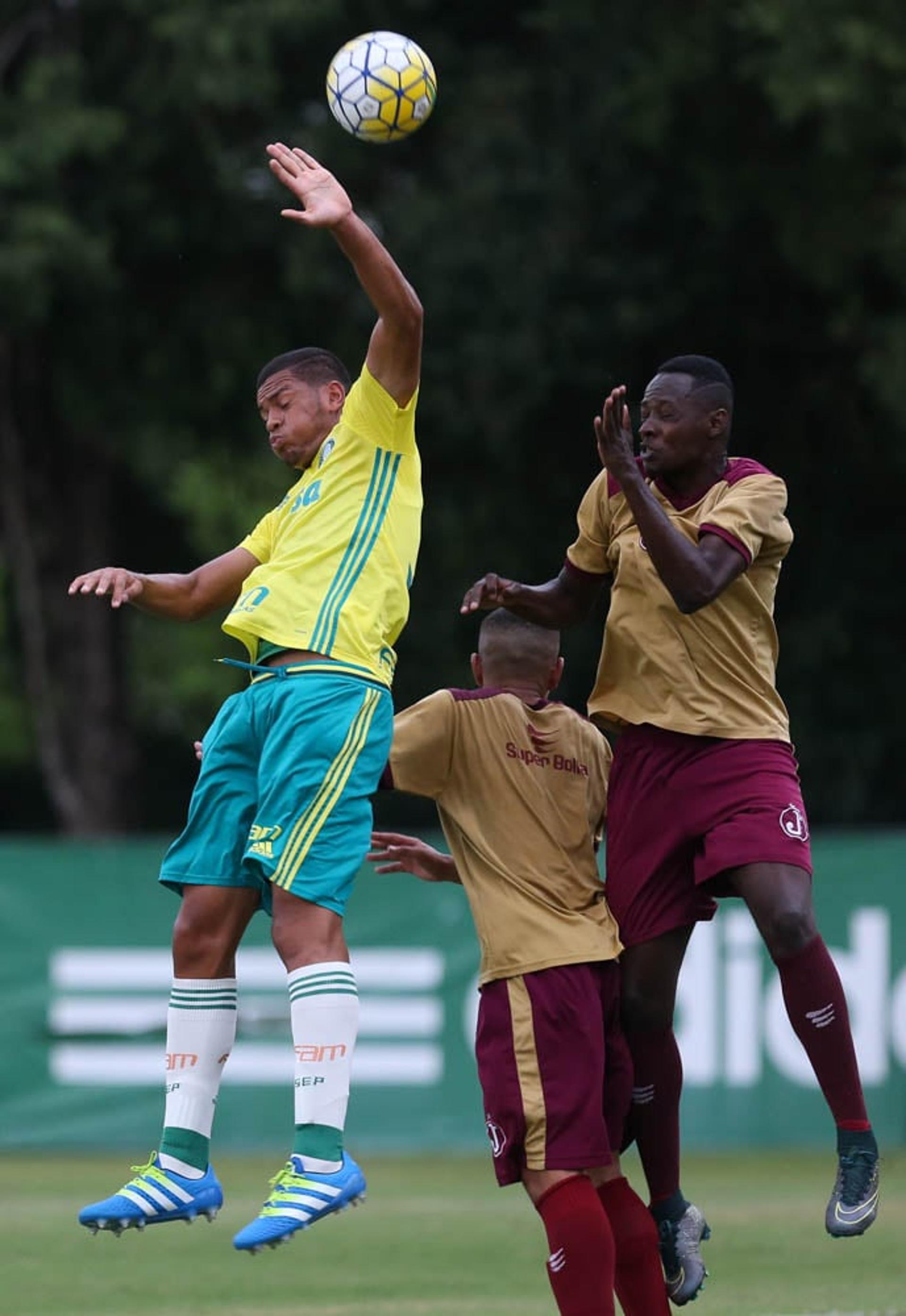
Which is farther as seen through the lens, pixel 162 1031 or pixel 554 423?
pixel 554 423

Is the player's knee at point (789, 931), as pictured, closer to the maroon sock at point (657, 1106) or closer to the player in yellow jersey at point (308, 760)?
the maroon sock at point (657, 1106)

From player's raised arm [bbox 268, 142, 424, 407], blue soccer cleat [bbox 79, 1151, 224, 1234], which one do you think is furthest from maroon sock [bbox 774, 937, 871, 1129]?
player's raised arm [bbox 268, 142, 424, 407]

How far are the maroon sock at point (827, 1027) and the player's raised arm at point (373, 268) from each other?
6.65 feet

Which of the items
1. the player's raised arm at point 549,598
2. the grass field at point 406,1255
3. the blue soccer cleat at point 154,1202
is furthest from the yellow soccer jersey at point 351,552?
the grass field at point 406,1255

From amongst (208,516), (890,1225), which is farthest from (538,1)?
(890,1225)

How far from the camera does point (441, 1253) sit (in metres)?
10.5

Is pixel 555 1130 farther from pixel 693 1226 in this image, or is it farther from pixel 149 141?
pixel 149 141

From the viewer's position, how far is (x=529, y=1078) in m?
6.67

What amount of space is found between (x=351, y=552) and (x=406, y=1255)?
16.6 feet

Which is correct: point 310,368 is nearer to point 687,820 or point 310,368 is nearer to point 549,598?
point 549,598

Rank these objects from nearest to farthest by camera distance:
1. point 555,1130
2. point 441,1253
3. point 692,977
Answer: point 555,1130
point 441,1253
point 692,977

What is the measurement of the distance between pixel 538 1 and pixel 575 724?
19.2 meters

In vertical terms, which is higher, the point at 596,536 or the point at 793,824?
the point at 596,536

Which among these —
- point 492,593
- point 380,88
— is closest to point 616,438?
point 492,593
